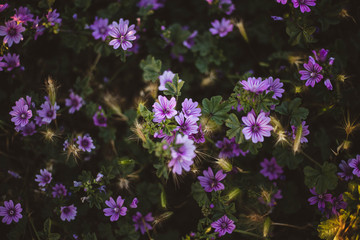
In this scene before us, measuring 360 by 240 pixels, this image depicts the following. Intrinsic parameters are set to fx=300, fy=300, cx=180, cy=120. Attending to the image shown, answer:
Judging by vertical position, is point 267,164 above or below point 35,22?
below

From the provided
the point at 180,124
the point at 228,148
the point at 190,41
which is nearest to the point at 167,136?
the point at 180,124

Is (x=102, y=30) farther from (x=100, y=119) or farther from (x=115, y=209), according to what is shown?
(x=115, y=209)

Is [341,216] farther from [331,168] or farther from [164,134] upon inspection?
[164,134]

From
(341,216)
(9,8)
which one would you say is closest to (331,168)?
(341,216)

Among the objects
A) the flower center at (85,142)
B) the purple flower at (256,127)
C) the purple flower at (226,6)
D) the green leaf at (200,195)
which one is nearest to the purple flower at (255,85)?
the purple flower at (256,127)

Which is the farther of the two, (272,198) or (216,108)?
(272,198)

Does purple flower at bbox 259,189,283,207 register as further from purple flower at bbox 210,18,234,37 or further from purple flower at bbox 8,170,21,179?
purple flower at bbox 8,170,21,179
